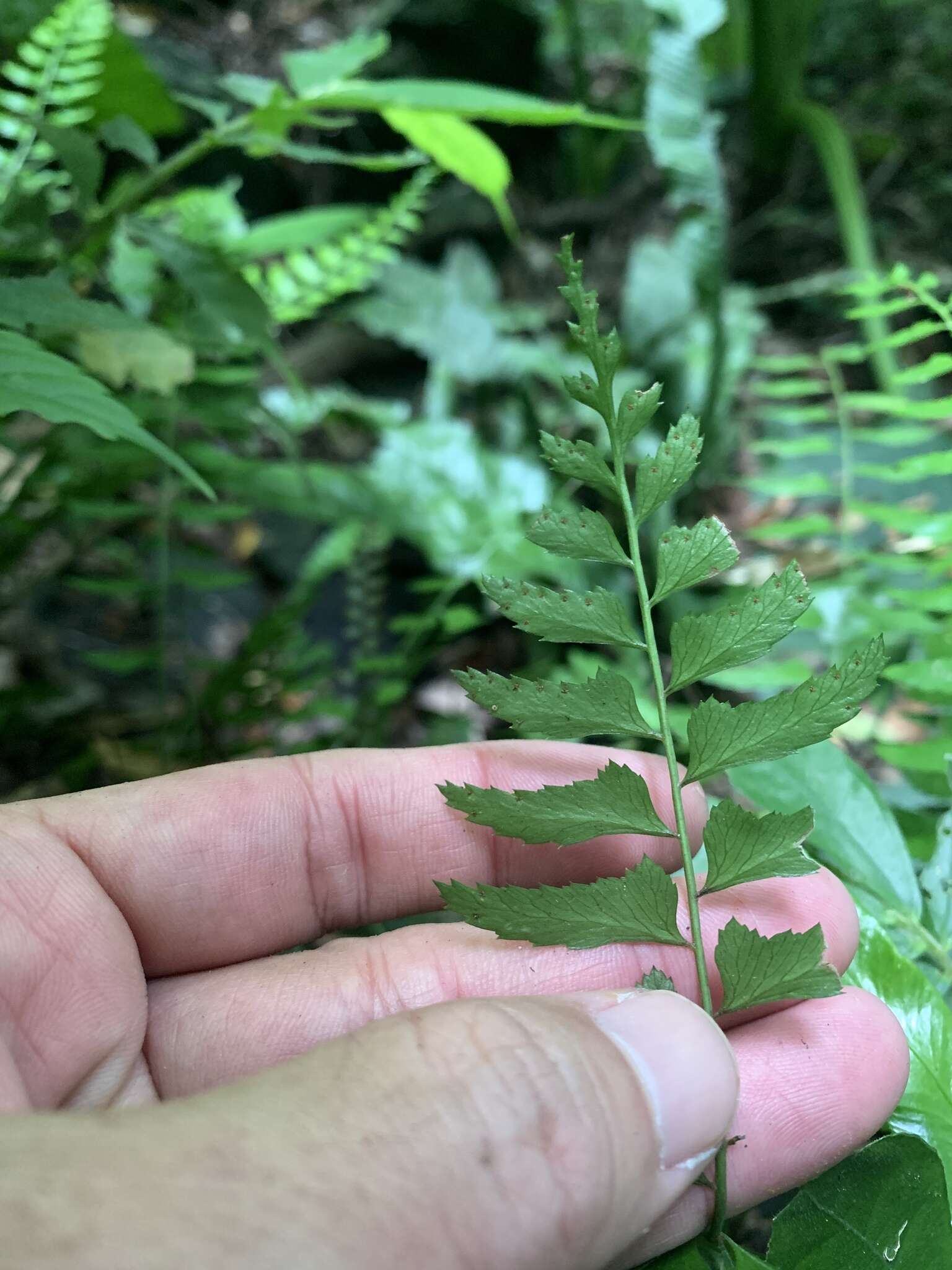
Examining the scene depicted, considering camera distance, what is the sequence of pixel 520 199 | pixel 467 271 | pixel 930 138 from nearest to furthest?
1. pixel 467 271
2. pixel 930 138
3. pixel 520 199

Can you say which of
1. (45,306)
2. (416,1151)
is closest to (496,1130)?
(416,1151)

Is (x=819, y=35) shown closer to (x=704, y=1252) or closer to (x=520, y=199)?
(x=520, y=199)

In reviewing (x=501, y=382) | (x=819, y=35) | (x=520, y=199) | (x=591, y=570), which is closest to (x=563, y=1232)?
(x=591, y=570)

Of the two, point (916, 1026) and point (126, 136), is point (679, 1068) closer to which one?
point (916, 1026)

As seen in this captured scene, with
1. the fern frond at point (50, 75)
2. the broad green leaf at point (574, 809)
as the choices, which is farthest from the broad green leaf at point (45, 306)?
the broad green leaf at point (574, 809)

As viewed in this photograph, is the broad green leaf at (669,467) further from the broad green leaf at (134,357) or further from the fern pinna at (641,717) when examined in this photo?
the broad green leaf at (134,357)

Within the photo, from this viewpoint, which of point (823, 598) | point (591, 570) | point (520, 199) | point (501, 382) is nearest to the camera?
point (823, 598)

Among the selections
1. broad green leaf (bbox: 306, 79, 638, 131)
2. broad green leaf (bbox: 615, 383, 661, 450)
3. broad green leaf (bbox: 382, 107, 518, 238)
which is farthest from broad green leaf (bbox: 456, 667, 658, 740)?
broad green leaf (bbox: 382, 107, 518, 238)
